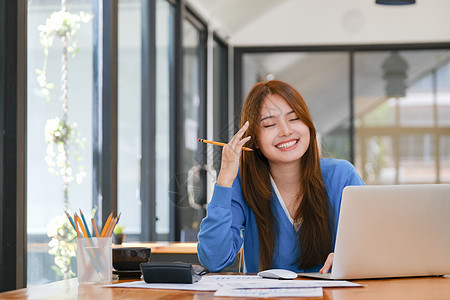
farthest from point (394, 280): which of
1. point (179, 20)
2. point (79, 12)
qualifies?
point (179, 20)

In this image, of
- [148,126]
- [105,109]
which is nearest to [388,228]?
[105,109]

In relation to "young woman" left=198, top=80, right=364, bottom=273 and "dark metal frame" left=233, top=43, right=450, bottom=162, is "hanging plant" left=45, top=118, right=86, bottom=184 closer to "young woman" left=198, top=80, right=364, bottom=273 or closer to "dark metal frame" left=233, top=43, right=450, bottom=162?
"young woman" left=198, top=80, right=364, bottom=273

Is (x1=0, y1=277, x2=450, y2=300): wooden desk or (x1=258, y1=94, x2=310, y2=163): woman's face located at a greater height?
(x1=258, y1=94, x2=310, y2=163): woman's face

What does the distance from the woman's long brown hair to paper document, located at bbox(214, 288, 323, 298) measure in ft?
2.04

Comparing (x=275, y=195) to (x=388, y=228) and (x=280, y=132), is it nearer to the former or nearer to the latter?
(x=280, y=132)

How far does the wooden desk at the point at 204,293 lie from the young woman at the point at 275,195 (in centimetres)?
44

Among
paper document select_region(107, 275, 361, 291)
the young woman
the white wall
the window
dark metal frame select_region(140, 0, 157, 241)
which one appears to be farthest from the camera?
the white wall

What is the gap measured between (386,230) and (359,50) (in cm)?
556

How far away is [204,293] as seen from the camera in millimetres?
1397

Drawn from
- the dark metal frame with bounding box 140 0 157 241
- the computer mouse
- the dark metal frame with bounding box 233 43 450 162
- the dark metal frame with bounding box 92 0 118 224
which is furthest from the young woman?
the dark metal frame with bounding box 233 43 450 162

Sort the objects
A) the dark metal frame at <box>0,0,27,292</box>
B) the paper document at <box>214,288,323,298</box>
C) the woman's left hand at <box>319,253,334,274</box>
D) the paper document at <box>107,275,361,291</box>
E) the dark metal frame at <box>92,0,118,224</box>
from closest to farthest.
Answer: the paper document at <box>214,288,323,298</box> < the paper document at <box>107,275,361,291</box> < the woman's left hand at <box>319,253,334,274</box> < the dark metal frame at <box>0,0,27,292</box> < the dark metal frame at <box>92,0,118,224</box>

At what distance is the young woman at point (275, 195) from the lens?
197 cm

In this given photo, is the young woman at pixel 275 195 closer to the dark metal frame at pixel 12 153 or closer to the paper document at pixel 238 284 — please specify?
the paper document at pixel 238 284

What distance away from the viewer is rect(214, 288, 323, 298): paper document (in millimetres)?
1320
